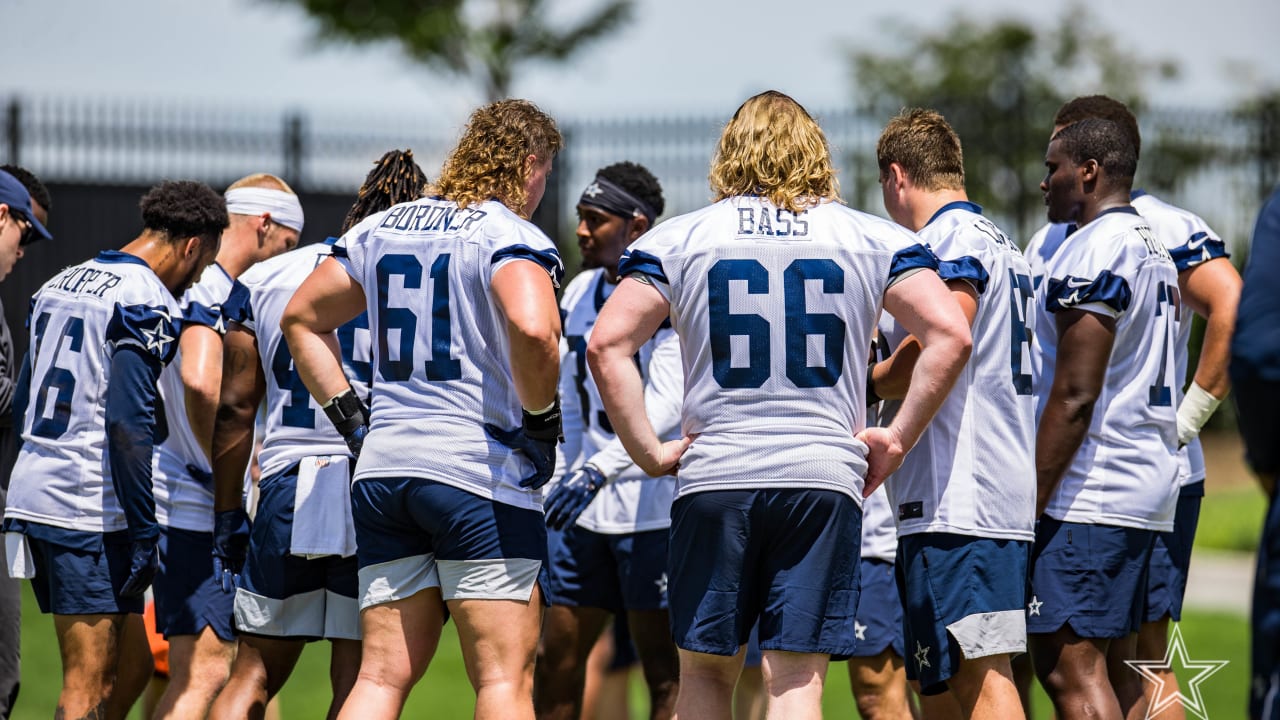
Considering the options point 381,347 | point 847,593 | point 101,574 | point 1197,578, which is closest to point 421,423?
point 381,347

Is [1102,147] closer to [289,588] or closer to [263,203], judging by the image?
[289,588]

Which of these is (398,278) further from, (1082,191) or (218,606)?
(1082,191)

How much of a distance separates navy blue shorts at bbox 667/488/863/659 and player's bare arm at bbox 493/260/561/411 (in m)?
0.60

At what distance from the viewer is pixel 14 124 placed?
14375 millimetres

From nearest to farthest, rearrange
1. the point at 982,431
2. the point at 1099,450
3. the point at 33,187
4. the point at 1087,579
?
1. the point at 982,431
2. the point at 1087,579
3. the point at 1099,450
4. the point at 33,187

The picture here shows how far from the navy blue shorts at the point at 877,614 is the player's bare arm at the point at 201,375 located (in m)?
2.70

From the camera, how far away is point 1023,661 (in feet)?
18.7

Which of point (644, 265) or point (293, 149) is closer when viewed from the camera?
point (644, 265)

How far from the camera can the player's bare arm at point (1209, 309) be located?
5.33 meters

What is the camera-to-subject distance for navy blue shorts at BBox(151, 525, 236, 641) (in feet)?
17.9

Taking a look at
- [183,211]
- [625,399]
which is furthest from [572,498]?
[183,211]

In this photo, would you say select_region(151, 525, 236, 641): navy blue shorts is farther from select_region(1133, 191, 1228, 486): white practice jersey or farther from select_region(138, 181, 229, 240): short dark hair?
select_region(1133, 191, 1228, 486): white practice jersey

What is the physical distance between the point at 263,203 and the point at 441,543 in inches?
98.1

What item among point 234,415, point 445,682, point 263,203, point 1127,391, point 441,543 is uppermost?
point 263,203
